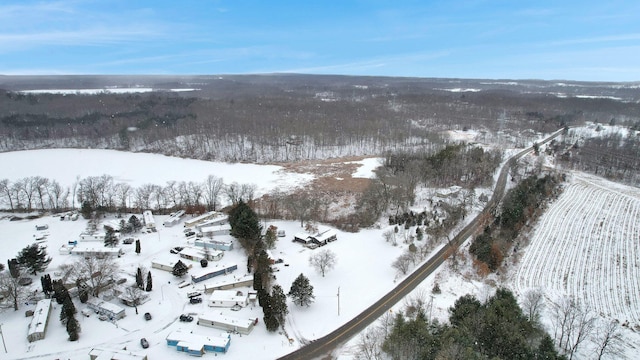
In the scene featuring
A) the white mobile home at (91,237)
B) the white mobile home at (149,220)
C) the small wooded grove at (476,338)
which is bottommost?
the white mobile home at (91,237)

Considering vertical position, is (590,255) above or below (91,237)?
below

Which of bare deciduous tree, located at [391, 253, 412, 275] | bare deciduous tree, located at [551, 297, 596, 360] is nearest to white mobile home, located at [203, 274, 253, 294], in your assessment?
bare deciduous tree, located at [391, 253, 412, 275]

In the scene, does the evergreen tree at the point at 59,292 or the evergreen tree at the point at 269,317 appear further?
the evergreen tree at the point at 59,292

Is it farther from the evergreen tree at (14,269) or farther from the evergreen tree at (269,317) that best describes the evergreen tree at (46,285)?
the evergreen tree at (269,317)

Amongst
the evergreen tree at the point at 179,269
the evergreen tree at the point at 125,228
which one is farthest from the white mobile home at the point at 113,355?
the evergreen tree at the point at 125,228

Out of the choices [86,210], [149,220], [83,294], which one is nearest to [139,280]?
[83,294]

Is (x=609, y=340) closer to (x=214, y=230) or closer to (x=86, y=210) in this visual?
(x=214, y=230)

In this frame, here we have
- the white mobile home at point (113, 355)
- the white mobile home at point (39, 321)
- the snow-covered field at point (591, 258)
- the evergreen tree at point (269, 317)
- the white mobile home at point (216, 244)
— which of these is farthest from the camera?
the white mobile home at point (216, 244)
